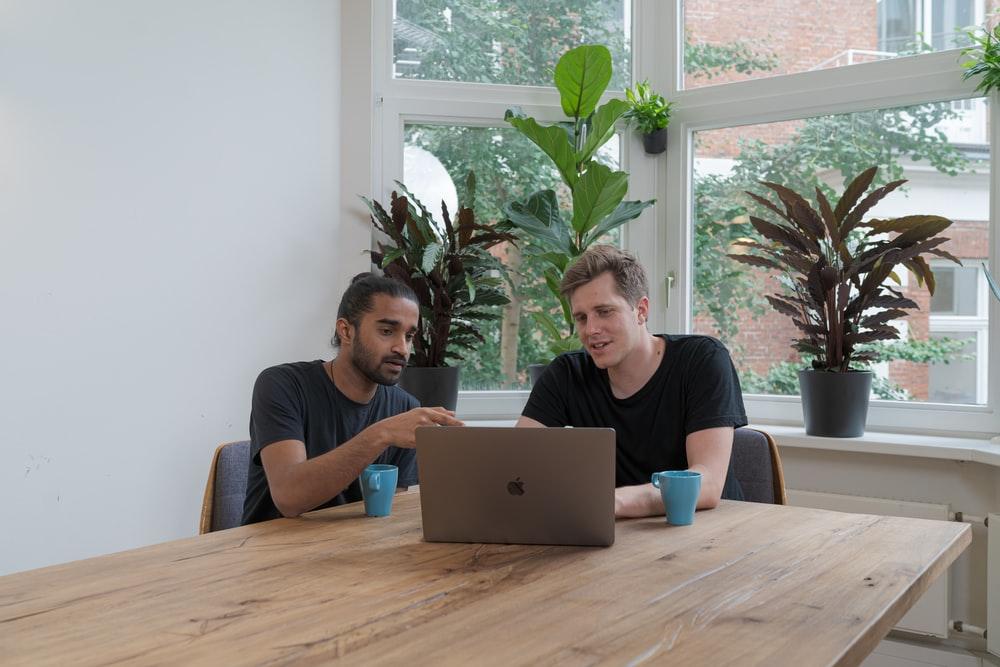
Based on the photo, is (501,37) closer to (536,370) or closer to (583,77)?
(583,77)

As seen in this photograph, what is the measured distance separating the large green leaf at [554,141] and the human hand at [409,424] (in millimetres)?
1817

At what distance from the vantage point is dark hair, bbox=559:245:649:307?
2.22 metres

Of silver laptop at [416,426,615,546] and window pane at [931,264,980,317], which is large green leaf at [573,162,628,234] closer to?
window pane at [931,264,980,317]

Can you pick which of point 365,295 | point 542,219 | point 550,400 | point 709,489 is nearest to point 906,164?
point 542,219

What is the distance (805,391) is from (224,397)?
6.47 feet

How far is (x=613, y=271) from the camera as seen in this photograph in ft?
7.27

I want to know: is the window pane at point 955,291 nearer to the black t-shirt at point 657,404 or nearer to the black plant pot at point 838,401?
the black plant pot at point 838,401

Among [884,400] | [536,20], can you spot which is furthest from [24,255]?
[884,400]

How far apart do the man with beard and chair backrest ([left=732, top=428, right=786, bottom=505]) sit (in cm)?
81

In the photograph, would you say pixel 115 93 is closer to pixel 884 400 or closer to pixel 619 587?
pixel 619 587

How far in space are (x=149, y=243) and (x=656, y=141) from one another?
201 cm

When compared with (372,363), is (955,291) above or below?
above

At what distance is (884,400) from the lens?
332cm

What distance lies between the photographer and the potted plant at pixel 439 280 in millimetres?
3305
